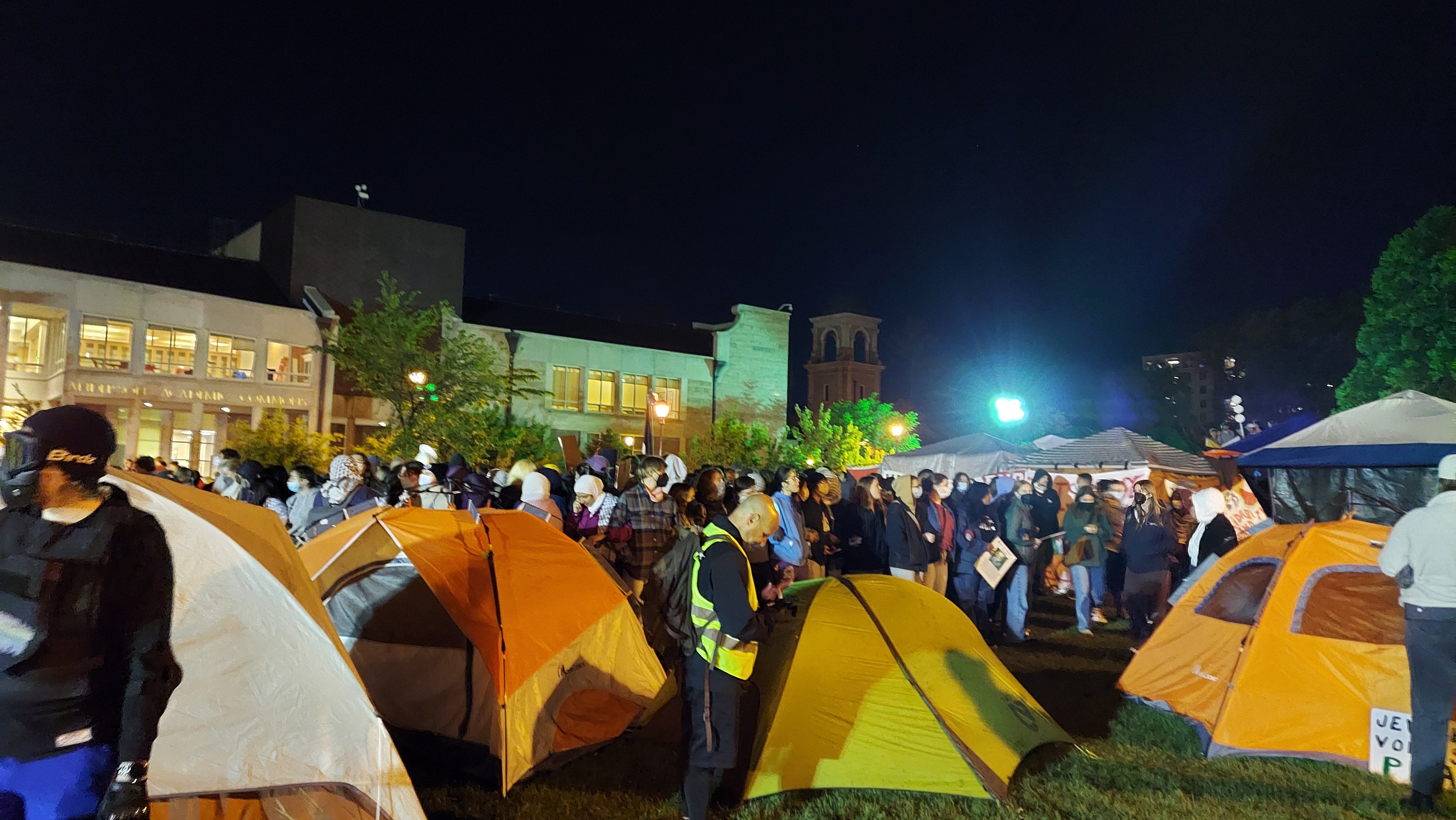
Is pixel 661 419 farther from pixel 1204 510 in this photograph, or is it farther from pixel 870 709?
pixel 870 709

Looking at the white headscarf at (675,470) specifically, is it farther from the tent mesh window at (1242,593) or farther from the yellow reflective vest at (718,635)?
the yellow reflective vest at (718,635)

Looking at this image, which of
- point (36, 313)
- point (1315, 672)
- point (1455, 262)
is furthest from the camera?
point (1455, 262)

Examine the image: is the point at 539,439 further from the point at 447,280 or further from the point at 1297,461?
the point at 1297,461

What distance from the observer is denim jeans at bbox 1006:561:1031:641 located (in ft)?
34.9

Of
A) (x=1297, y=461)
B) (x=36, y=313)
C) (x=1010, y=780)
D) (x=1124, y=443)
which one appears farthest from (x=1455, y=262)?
(x=36, y=313)

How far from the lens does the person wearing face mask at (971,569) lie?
10.7 metres

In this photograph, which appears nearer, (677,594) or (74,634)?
(74,634)

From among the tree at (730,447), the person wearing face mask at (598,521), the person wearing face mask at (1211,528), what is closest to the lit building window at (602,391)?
the tree at (730,447)

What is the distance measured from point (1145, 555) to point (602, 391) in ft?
108

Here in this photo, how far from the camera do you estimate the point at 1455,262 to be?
2955 cm

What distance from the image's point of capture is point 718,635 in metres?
4.53

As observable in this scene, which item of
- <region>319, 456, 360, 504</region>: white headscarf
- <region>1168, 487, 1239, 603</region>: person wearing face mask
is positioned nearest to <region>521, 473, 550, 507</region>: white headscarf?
<region>319, 456, 360, 504</region>: white headscarf

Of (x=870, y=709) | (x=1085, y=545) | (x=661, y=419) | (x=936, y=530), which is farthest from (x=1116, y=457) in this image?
(x=870, y=709)

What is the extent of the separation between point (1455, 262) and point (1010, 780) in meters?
33.5
